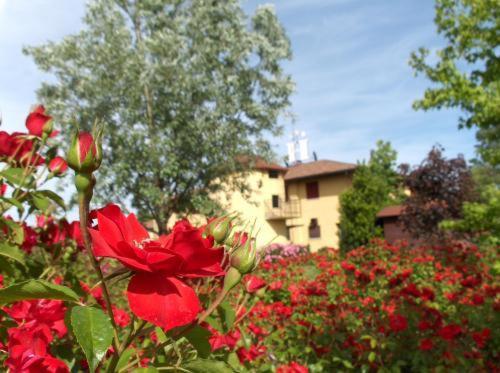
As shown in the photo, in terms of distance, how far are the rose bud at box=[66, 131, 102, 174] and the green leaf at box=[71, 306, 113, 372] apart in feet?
0.57

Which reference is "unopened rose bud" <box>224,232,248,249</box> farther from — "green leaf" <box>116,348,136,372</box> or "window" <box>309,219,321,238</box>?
"window" <box>309,219,321,238</box>

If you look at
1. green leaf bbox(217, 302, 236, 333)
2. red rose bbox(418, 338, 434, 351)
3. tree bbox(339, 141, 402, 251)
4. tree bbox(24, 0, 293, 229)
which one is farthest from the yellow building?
green leaf bbox(217, 302, 236, 333)

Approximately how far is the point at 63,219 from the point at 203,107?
1136 cm

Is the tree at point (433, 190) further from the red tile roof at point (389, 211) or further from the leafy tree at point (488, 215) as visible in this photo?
the leafy tree at point (488, 215)

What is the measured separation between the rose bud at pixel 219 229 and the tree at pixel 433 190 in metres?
15.3

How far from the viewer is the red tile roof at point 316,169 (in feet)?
82.7

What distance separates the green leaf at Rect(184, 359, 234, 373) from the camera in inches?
25.1

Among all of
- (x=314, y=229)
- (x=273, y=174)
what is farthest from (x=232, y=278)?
(x=273, y=174)

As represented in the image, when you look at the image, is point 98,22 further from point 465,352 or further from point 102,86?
point 465,352

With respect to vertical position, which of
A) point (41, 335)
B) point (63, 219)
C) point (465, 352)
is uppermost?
point (63, 219)

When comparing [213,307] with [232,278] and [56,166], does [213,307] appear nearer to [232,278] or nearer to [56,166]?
[232,278]

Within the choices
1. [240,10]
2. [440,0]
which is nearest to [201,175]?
[240,10]

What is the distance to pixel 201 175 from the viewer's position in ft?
43.2

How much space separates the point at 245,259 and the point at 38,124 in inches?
39.5
